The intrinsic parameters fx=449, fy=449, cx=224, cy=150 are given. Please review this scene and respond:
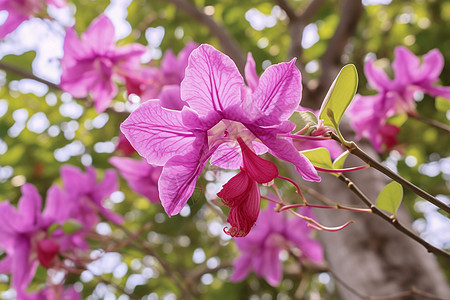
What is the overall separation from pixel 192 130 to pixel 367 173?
77cm

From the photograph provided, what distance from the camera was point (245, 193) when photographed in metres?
0.47

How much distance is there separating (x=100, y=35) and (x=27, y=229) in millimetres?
468

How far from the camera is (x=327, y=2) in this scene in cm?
170

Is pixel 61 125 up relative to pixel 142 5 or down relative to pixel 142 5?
down

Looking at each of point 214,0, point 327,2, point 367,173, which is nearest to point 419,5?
point 327,2

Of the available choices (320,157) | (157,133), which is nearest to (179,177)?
(157,133)

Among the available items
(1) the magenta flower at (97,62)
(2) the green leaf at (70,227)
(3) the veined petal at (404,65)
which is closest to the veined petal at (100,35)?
(1) the magenta flower at (97,62)

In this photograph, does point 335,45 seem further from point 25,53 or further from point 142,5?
point 25,53

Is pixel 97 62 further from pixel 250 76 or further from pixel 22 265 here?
pixel 250 76

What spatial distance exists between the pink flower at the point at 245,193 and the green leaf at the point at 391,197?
0.46ft

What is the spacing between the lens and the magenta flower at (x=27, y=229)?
988mm

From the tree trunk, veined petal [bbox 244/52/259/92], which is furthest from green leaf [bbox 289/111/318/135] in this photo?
the tree trunk

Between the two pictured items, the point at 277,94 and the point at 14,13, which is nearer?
the point at 277,94

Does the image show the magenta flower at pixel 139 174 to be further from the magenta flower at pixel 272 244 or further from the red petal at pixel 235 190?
the red petal at pixel 235 190
